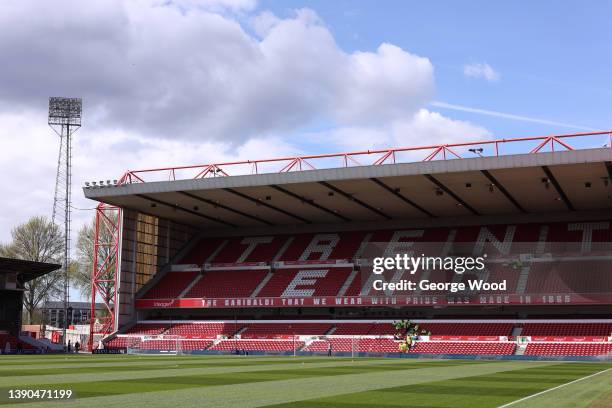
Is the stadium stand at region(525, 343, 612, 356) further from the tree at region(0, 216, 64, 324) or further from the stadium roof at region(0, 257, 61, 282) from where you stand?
the tree at region(0, 216, 64, 324)

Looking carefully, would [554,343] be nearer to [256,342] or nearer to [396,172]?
[396,172]

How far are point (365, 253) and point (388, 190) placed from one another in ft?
31.9

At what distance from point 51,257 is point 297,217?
32932mm

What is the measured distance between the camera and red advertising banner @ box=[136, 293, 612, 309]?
47844mm

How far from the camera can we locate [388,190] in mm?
51188

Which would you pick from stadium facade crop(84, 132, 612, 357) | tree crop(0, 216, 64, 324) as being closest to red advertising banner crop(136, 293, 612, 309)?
stadium facade crop(84, 132, 612, 357)

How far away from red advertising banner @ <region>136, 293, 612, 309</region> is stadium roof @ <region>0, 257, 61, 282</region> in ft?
26.8

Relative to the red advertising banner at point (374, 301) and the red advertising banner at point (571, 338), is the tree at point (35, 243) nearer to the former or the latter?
the red advertising banner at point (374, 301)

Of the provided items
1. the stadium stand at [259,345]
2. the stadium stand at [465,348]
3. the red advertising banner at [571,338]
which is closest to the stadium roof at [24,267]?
the stadium stand at [259,345]

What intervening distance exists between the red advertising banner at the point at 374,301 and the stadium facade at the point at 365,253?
9 cm

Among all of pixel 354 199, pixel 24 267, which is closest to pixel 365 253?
pixel 354 199

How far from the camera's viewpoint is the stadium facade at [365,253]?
47.1 meters

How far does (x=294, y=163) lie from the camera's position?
162ft

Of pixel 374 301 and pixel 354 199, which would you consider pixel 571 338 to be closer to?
pixel 374 301
